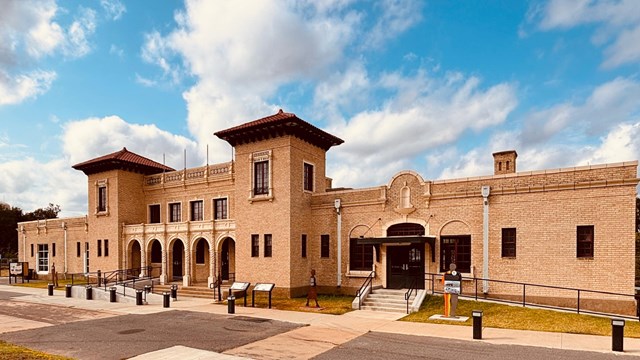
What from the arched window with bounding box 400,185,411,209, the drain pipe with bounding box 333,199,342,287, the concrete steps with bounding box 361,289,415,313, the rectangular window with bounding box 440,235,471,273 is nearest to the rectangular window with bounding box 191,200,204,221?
the drain pipe with bounding box 333,199,342,287

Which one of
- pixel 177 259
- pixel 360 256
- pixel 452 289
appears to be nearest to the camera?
pixel 452 289

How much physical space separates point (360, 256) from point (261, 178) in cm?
694

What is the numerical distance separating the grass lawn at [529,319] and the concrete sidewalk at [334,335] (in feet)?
1.91

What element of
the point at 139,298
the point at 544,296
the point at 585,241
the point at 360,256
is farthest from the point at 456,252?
the point at 139,298

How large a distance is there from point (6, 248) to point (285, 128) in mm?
72522

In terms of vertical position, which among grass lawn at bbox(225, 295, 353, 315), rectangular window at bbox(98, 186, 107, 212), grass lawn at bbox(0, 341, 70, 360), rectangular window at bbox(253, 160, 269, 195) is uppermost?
rectangular window at bbox(253, 160, 269, 195)

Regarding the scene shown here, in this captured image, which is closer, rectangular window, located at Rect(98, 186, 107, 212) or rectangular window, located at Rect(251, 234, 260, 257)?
rectangular window, located at Rect(251, 234, 260, 257)

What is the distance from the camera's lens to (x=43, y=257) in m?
38.5

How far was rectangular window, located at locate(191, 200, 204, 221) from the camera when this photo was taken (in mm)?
Answer: 27922

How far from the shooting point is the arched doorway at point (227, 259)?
2641 cm

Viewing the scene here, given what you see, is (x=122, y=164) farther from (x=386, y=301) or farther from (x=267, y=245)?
(x=386, y=301)

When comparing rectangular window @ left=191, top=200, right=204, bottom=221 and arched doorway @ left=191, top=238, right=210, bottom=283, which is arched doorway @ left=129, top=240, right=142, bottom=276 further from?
arched doorway @ left=191, top=238, right=210, bottom=283

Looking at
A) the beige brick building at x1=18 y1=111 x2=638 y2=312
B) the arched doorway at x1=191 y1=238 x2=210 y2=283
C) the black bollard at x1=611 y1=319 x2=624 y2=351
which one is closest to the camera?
the black bollard at x1=611 y1=319 x2=624 y2=351

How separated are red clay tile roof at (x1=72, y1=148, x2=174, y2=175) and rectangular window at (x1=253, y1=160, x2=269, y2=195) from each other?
38.4 feet
